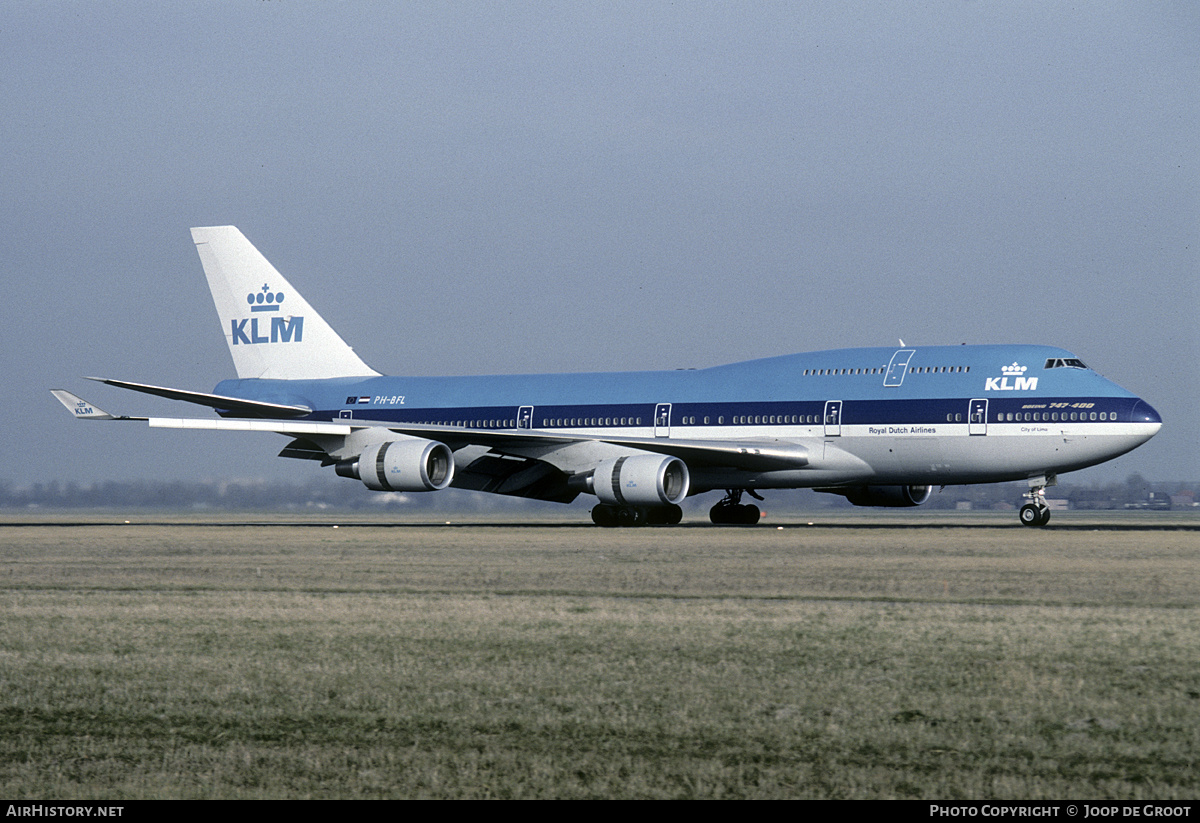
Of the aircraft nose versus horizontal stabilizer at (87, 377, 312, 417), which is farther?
horizontal stabilizer at (87, 377, 312, 417)

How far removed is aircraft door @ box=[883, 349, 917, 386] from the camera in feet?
121

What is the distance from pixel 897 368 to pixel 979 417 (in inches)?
106

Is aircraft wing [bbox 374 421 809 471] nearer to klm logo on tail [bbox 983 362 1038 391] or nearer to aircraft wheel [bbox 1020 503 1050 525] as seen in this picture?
klm logo on tail [bbox 983 362 1038 391]

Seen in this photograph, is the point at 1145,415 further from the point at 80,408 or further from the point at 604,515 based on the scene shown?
the point at 80,408

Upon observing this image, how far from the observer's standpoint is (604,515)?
39656mm

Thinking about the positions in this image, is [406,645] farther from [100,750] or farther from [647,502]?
[647,502]

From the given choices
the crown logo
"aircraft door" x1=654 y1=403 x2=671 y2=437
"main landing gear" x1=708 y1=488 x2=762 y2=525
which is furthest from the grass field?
the crown logo

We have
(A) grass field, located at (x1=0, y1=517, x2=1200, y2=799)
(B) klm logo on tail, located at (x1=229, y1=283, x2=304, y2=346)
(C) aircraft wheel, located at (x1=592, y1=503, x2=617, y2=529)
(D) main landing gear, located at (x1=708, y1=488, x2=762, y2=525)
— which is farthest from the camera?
(B) klm logo on tail, located at (x1=229, y1=283, x2=304, y2=346)

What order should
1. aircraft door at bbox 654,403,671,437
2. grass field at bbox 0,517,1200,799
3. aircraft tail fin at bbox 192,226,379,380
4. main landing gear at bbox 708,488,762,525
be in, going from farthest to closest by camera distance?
aircraft tail fin at bbox 192,226,379,380 < main landing gear at bbox 708,488,762,525 < aircraft door at bbox 654,403,671,437 < grass field at bbox 0,517,1200,799

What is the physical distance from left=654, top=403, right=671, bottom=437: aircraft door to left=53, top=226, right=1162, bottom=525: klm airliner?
0.06m

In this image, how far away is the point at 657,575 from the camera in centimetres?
2034

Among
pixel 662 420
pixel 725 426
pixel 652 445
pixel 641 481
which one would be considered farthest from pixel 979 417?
pixel 662 420
